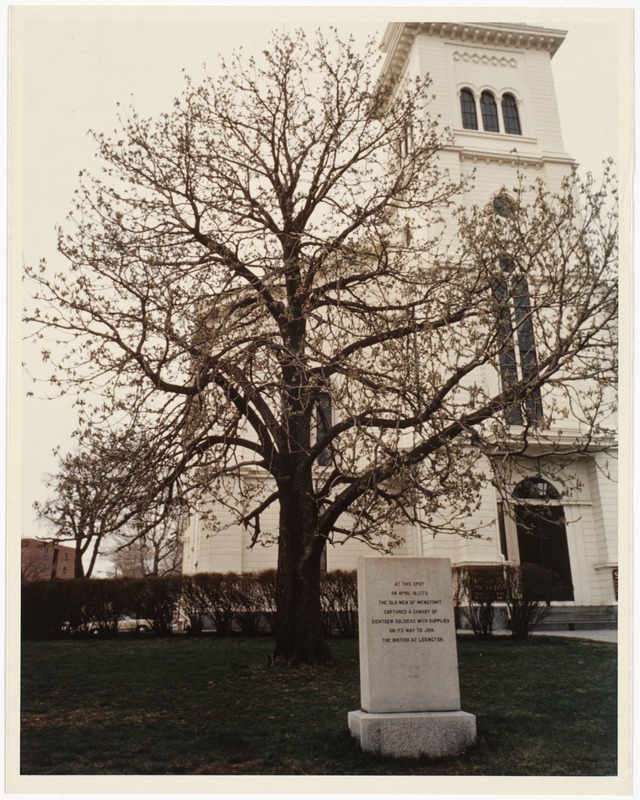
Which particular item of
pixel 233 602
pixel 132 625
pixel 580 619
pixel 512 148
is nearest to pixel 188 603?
pixel 233 602

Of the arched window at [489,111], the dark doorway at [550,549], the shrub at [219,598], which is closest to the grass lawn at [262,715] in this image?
the shrub at [219,598]

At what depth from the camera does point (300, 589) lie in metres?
11.5

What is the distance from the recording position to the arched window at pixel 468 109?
27359 mm

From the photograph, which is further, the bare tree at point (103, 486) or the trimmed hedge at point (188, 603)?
the trimmed hedge at point (188, 603)

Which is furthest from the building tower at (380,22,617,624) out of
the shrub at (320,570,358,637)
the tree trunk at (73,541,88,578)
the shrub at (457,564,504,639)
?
the tree trunk at (73,541,88,578)

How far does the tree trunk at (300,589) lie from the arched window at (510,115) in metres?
21.9

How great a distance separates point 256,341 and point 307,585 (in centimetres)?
442

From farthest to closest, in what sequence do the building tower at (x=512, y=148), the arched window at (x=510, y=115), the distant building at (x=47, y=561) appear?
the arched window at (x=510, y=115) → the building tower at (x=512, y=148) → the distant building at (x=47, y=561)

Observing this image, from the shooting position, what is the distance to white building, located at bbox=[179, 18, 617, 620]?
2256 centimetres

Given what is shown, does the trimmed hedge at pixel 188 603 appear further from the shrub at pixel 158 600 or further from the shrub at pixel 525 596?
the shrub at pixel 525 596

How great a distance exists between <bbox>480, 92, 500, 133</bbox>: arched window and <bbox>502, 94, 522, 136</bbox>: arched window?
363 millimetres

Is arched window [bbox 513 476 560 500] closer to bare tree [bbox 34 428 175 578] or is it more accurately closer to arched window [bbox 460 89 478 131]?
bare tree [bbox 34 428 175 578]

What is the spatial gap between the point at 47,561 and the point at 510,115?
2503 centimetres
